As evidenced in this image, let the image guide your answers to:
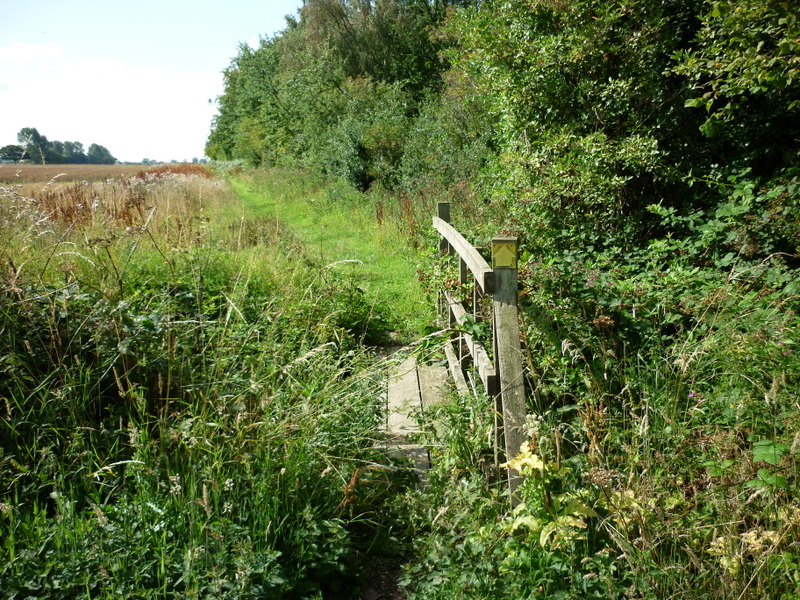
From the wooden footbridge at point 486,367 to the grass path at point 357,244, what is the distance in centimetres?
81

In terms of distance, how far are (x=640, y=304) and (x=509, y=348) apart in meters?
1.42

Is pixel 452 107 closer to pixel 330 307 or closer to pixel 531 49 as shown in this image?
pixel 531 49

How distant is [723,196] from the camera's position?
5.56 meters

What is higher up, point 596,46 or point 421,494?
point 596,46

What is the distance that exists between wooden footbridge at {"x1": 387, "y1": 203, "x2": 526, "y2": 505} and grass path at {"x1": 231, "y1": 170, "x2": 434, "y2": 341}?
2.65 feet

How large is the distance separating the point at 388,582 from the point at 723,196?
4823 millimetres

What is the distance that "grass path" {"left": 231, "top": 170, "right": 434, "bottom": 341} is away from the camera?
23.7 ft

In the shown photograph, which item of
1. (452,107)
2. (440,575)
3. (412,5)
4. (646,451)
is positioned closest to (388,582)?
(440,575)

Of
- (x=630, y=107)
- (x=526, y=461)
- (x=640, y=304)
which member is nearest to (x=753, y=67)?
(x=640, y=304)

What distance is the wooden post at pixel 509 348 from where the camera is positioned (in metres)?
2.92

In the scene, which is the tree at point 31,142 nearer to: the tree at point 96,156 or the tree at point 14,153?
the tree at point 14,153

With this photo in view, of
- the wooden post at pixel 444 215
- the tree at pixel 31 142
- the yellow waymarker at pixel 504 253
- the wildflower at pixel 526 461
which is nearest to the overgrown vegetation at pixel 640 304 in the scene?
the wildflower at pixel 526 461

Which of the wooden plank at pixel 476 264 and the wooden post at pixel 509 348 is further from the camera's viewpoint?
the wooden plank at pixel 476 264

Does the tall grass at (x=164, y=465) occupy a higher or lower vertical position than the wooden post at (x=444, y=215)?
lower
